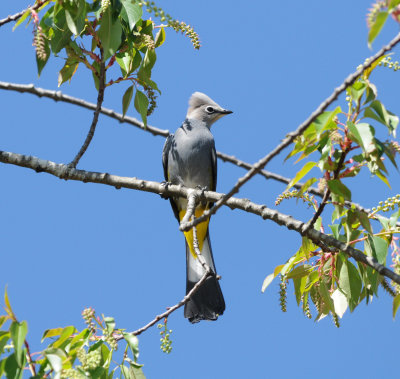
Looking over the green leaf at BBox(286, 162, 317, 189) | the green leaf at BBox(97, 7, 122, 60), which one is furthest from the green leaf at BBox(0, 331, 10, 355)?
the green leaf at BBox(97, 7, 122, 60)

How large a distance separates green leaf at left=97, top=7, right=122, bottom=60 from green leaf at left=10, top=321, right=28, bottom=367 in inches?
69.6

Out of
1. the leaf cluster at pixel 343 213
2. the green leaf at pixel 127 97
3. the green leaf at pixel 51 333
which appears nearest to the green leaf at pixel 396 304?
the leaf cluster at pixel 343 213

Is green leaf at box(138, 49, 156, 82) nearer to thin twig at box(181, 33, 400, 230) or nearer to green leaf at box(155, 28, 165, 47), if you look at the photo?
green leaf at box(155, 28, 165, 47)

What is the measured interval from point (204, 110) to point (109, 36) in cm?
387

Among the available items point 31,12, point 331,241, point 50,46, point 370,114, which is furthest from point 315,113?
point 50,46

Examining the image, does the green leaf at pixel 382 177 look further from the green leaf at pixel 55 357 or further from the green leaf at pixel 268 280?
the green leaf at pixel 55 357

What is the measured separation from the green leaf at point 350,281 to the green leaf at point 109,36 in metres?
1.99

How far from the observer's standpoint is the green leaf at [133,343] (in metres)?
3.39

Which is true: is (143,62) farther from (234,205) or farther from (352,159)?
(352,159)

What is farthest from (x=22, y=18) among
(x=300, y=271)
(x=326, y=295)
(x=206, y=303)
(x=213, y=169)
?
(x=213, y=169)

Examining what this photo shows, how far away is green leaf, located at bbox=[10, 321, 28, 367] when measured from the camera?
10.0ft

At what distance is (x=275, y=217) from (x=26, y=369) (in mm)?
1767

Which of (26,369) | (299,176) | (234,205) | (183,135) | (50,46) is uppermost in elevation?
(183,135)

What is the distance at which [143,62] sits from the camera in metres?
4.61
